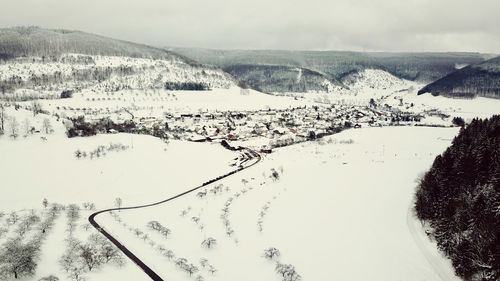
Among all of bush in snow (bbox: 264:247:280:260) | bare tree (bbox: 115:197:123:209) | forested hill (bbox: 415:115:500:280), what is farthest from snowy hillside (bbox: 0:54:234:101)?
forested hill (bbox: 415:115:500:280)

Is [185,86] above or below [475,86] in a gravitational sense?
below

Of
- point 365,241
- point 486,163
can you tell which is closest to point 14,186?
point 365,241

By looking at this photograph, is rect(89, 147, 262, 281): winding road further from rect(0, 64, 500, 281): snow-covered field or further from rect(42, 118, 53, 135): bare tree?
rect(42, 118, 53, 135): bare tree

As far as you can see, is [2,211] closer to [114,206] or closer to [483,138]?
[114,206]

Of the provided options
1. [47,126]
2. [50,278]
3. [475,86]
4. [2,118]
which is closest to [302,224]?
[50,278]

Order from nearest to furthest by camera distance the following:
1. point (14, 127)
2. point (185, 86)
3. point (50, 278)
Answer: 1. point (50, 278)
2. point (14, 127)
3. point (185, 86)

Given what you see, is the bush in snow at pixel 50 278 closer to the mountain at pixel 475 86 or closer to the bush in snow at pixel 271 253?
the bush in snow at pixel 271 253

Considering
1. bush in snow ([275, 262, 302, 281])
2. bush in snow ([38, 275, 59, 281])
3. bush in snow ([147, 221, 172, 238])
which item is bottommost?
bush in snow ([147, 221, 172, 238])

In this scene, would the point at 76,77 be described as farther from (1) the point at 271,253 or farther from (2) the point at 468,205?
(2) the point at 468,205
